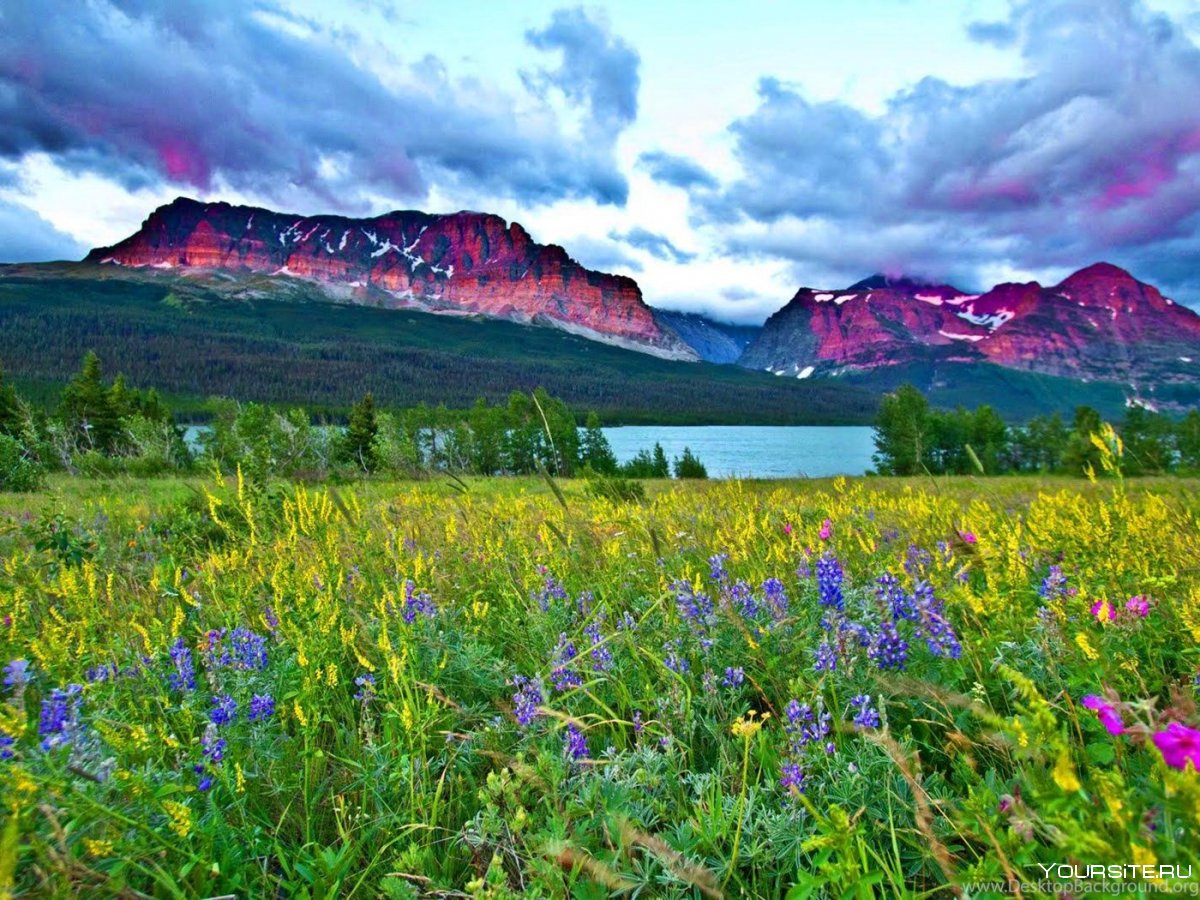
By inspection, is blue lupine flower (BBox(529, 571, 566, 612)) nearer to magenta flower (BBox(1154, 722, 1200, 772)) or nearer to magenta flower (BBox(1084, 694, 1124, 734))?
magenta flower (BBox(1084, 694, 1124, 734))

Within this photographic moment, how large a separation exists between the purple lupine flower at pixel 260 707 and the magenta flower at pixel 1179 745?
2.48 m

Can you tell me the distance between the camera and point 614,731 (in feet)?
7.41

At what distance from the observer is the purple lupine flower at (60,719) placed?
1753mm

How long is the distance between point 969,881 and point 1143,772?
3.02 feet

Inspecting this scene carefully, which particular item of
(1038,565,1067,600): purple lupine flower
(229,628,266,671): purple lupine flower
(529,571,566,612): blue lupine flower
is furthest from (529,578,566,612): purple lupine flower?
(1038,565,1067,600): purple lupine flower

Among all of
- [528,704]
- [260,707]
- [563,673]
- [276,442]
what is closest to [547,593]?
[563,673]

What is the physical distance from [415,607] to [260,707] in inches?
37.2

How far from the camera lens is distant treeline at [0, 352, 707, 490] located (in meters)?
19.3

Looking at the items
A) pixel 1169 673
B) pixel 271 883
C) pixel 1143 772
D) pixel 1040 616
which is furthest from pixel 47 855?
pixel 1169 673

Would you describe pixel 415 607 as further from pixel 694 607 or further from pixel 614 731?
pixel 694 607

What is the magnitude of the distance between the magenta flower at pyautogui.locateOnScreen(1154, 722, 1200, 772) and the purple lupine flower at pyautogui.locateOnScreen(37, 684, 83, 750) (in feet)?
8.52

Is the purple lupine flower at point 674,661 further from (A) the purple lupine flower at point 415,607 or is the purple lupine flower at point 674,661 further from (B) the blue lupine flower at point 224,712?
(B) the blue lupine flower at point 224,712

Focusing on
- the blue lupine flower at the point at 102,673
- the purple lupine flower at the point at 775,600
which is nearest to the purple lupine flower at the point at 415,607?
the blue lupine flower at the point at 102,673

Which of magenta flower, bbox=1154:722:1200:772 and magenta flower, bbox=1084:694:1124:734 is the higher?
magenta flower, bbox=1154:722:1200:772
